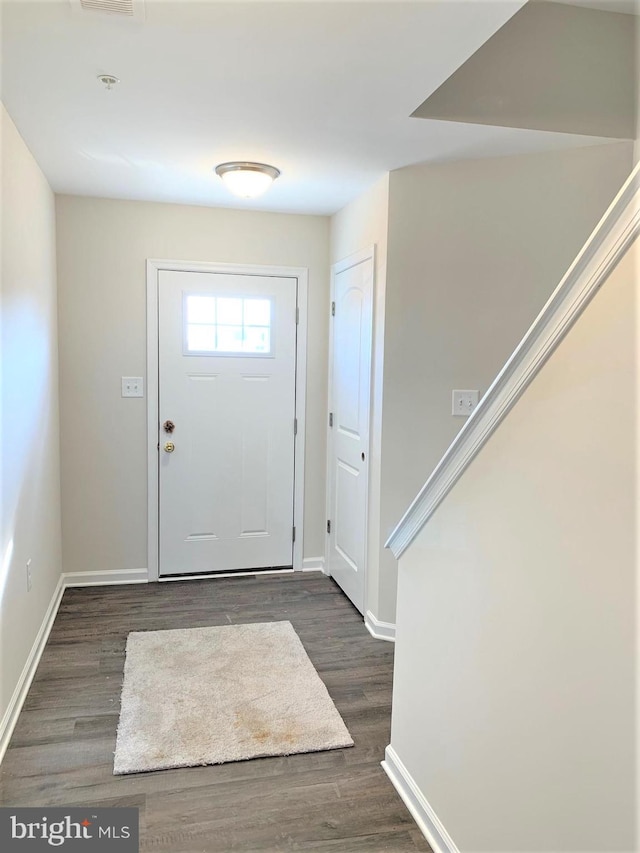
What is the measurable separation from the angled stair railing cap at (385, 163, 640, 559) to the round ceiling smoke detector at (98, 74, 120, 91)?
164 cm

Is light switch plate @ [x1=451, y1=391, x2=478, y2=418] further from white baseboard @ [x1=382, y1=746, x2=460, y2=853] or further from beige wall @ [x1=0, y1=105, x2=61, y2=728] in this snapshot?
beige wall @ [x1=0, y1=105, x2=61, y2=728]

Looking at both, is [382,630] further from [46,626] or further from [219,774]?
[46,626]

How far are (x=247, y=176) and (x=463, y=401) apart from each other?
1.53 metres

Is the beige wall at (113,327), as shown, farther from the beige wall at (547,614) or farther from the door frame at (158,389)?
the beige wall at (547,614)

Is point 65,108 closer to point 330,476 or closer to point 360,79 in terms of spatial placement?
point 360,79

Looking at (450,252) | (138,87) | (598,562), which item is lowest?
(598,562)

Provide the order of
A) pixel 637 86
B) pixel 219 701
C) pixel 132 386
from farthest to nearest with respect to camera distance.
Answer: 1. pixel 132 386
2. pixel 637 86
3. pixel 219 701

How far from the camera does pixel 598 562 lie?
3.79 ft

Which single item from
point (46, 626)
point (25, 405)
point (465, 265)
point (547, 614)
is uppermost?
point (465, 265)

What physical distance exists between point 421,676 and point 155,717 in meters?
1.16

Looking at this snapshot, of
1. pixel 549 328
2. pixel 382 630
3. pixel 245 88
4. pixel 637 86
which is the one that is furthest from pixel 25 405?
pixel 637 86

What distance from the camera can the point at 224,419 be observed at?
400 centimetres

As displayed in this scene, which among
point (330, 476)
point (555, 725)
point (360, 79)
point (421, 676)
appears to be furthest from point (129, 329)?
point (555, 725)

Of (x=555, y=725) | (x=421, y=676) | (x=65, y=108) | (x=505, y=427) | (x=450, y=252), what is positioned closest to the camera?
(x=555, y=725)
